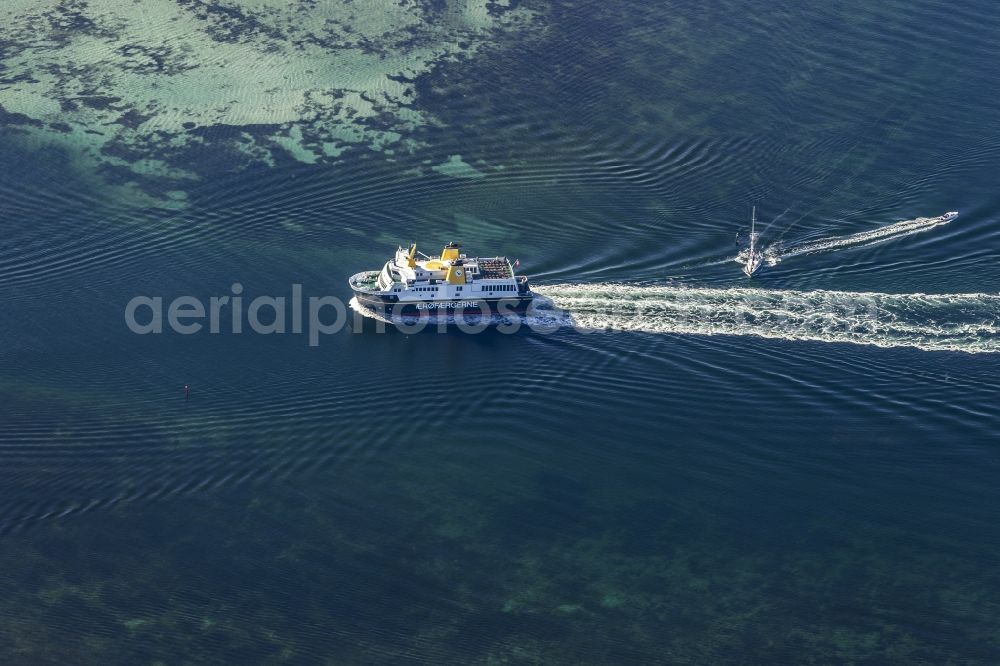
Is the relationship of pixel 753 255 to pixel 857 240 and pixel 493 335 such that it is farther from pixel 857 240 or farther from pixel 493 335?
pixel 493 335

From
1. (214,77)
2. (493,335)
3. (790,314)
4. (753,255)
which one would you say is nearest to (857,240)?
(753,255)

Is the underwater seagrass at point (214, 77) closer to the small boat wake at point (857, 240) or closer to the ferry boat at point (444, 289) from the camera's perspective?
the ferry boat at point (444, 289)

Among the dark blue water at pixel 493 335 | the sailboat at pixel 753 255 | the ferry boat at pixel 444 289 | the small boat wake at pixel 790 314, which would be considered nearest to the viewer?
the dark blue water at pixel 493 335

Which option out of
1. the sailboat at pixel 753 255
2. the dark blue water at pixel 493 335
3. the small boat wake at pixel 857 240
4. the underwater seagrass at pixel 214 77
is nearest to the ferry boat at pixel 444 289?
the dark blue water at pixel 493 335

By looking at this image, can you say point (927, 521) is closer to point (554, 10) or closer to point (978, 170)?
point (978, 170)

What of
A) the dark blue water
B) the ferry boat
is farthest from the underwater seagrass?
the ferry boat

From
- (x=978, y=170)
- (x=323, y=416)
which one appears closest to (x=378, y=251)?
(x=323, y=416)
